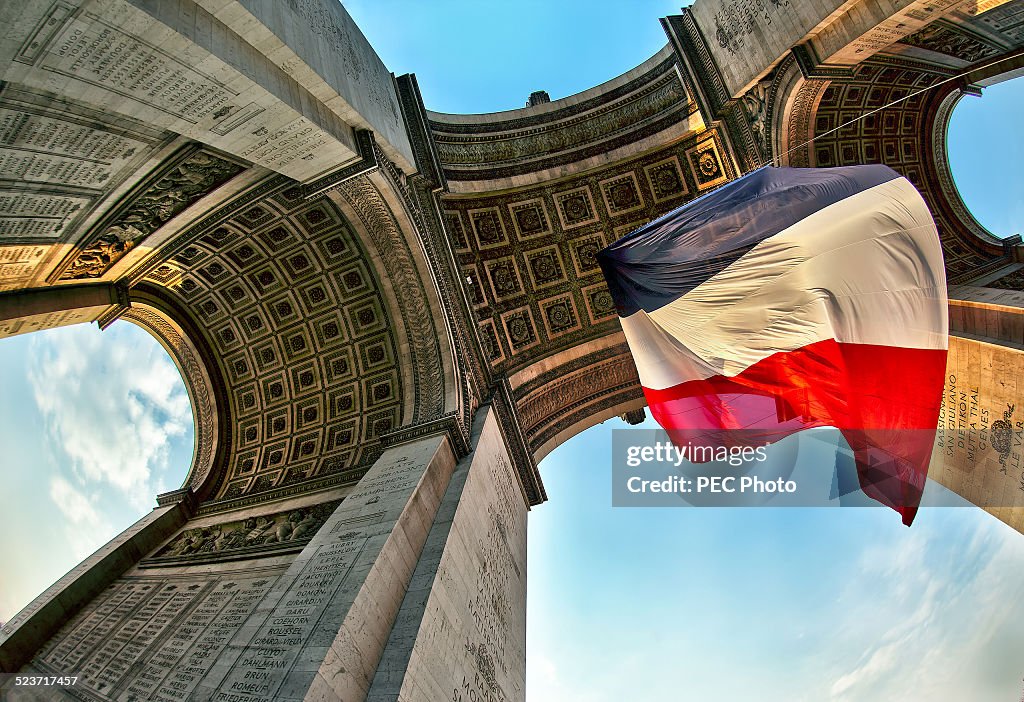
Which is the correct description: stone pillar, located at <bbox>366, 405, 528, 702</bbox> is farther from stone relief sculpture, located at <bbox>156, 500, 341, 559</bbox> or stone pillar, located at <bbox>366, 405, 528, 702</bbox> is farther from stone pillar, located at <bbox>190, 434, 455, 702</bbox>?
stone relief sculpture, located at <bbox>156, 500, 341, 559</bbox>

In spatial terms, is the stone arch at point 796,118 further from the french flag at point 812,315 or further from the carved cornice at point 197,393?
the carved cornice at point 197,393

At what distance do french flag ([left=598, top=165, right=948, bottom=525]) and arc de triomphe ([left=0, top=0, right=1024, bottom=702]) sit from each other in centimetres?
292

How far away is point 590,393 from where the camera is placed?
590 inches

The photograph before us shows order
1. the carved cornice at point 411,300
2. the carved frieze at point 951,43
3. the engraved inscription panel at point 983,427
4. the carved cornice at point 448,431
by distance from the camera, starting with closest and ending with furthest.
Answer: the engraved inscription panel at point 983,427 < the carved frieze at point 951,43 < the carved cornice at point 448,431 < the carved cornice at point 411,300

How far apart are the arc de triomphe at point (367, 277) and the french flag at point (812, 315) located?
292 centimetres

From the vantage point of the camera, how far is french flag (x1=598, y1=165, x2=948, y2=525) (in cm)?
650

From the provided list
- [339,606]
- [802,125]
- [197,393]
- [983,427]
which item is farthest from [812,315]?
[197,393]

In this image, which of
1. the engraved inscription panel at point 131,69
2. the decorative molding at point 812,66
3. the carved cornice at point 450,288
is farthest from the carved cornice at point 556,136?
the engraved inscription panel at point 131,69

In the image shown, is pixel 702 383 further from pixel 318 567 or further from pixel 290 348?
pixel 290 348

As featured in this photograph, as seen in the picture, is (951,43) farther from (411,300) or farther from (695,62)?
(411,300)

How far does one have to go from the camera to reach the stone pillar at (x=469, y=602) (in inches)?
242

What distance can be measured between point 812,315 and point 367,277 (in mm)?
8613

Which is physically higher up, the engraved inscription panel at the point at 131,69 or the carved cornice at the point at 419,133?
the carved cornice at the point at 419,133

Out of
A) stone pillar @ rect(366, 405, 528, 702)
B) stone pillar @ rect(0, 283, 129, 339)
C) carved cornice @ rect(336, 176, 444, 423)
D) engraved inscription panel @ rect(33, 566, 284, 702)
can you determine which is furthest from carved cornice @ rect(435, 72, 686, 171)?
engraved inscription panel @ rect(33, 566, 284, 702)
